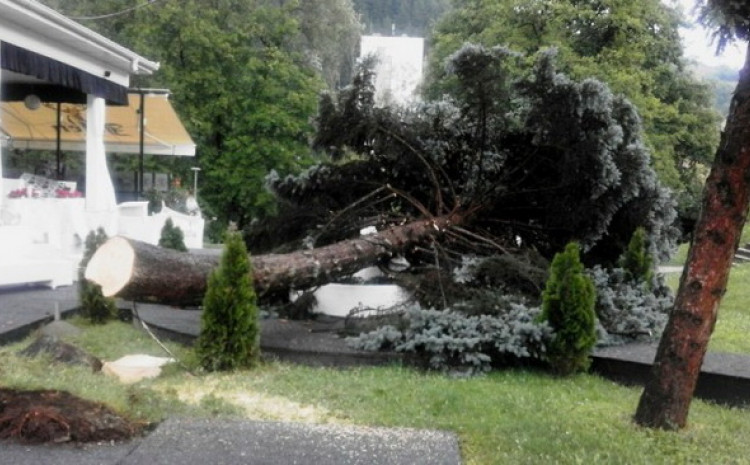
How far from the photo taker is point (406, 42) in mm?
49719

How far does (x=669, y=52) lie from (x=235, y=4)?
47.8ft

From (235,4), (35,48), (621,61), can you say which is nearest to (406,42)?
(235,4)

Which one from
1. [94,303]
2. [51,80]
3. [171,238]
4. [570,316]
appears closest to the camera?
[570,316]

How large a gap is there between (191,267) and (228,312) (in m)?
0.48

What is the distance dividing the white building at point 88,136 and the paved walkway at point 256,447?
5534 millimetres

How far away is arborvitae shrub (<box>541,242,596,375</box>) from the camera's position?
645 cm

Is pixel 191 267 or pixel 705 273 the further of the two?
pixel 191 267

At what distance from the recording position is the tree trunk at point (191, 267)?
574cm

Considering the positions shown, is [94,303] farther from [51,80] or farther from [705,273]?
[705,273]

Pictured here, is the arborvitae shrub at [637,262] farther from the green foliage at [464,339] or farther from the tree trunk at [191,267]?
the tree trunk at [191,267]

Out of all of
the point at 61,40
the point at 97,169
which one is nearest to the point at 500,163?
the point at 61,40

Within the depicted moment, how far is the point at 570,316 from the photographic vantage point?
21.1ft

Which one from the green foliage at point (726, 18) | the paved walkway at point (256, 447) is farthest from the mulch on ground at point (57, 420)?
the green foliage at point (726, 18)

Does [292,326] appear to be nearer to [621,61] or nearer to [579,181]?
[579,181]
